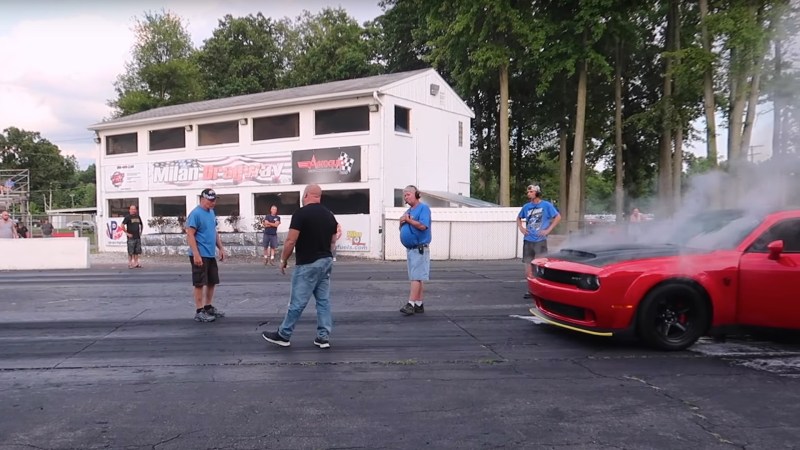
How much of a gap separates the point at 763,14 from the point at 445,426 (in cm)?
1757

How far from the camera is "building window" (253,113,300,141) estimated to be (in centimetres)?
2161

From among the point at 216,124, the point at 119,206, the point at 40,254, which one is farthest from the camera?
the point at 119,206

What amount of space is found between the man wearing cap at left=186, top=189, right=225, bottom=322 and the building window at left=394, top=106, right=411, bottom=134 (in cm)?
1378

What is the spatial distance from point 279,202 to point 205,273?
590 inches

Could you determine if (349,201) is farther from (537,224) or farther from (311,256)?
(311,256)

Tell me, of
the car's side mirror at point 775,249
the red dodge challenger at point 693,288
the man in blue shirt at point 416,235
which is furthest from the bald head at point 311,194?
the car's side mirror at point 775,249

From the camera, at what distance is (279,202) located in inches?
866

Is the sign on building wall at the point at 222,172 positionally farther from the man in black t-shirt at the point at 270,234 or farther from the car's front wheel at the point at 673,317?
the car's front wheel at the point at 673,317

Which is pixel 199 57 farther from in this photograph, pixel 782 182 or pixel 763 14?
pixel 782 182

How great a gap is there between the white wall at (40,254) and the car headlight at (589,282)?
49.3ft

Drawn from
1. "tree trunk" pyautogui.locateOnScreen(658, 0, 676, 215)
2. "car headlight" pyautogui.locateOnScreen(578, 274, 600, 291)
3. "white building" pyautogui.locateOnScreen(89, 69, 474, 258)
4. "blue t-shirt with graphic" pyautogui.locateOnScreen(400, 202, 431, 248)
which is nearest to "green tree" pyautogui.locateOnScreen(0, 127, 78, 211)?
"white building" pyautogui.locateOnScreen(89, 69, 474, 258)

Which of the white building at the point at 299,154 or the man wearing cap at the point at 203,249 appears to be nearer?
the man wearing cap at the point at 203,249

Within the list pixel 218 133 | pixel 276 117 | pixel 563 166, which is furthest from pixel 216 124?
pixel 563 166

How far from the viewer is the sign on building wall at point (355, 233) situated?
20.0m
